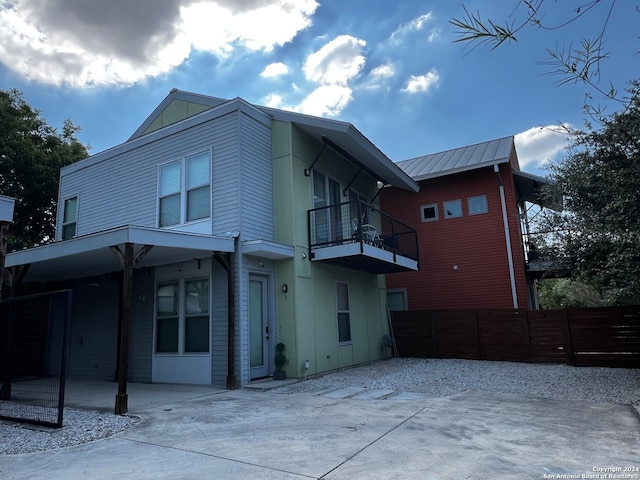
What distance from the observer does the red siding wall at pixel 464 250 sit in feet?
44.7

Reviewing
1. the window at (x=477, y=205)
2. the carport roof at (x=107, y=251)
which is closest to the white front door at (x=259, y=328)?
the carport roof at (x=107, y=251)

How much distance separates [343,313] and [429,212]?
6472 millimetres

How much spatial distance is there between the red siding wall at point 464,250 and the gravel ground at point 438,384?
10.4 feet

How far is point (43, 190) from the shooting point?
1622 cm

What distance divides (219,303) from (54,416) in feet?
10.9

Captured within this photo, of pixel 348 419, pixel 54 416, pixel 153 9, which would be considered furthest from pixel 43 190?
pixel 348 419

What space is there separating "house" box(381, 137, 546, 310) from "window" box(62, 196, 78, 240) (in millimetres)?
10537

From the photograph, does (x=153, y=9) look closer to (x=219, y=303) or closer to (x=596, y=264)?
(x=219, y=303)

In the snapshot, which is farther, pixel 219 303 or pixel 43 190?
pixel 43 190

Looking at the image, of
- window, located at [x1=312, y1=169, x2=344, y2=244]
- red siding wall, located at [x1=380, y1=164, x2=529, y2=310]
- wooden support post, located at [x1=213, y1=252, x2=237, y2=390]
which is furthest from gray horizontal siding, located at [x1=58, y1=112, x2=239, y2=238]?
red siding wall, located at [x1=380, y1=164, x2=529, y2=310]

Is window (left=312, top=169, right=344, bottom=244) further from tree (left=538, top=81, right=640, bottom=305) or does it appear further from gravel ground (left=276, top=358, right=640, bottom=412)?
tree (left=538, top=81, right=640, bottom=305)

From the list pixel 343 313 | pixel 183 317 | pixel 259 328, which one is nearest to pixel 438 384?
pixel 343 313

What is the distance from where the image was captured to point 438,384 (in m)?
8.05

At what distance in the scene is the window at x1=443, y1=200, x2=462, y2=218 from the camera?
1473cm
